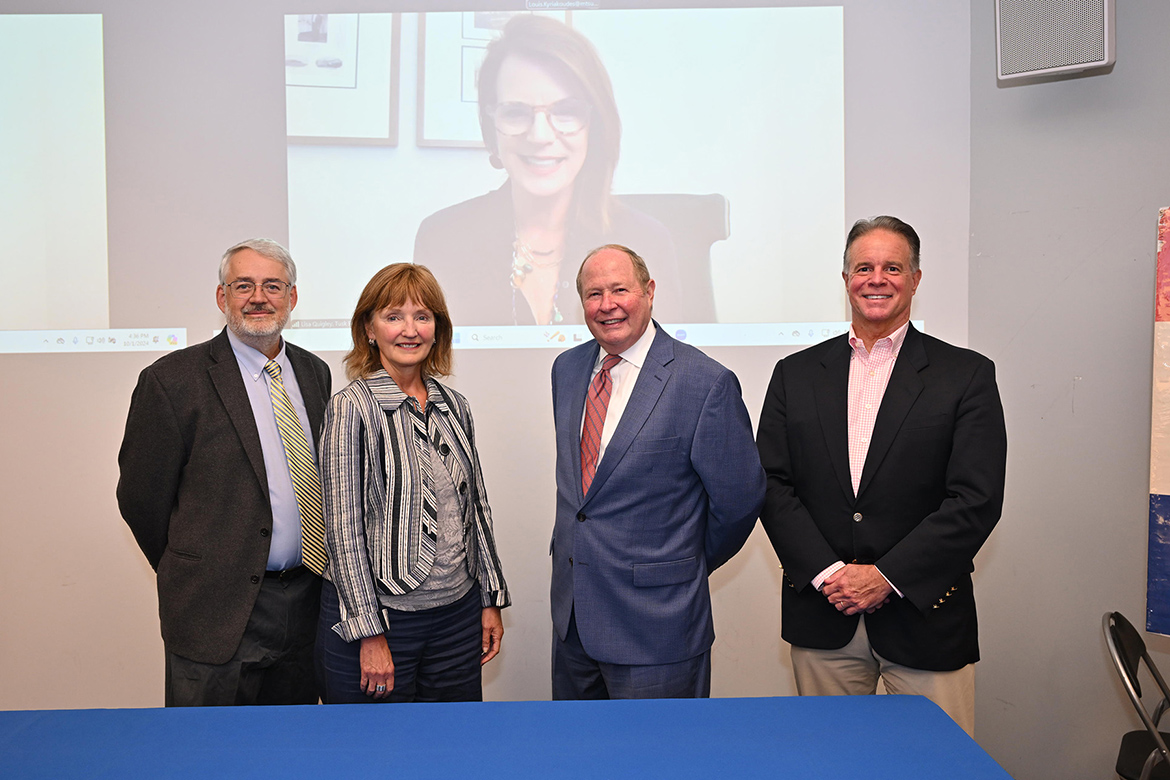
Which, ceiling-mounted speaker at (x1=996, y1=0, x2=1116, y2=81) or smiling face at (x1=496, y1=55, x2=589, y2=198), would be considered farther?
smiling face at (x1=496, y1=55, x2=589, y2=198)

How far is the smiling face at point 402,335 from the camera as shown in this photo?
200 centimetres

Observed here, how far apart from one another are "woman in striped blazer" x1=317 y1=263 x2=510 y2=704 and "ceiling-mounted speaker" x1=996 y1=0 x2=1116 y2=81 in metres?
2.50

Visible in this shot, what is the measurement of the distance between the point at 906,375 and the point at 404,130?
2344 mm

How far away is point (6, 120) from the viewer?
3.18 metres

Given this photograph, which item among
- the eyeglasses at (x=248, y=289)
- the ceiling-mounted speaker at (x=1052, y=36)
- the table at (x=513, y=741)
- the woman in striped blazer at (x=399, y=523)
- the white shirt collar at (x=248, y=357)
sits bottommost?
the table at (x=513, y=741)

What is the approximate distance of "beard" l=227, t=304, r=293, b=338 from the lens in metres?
2.12

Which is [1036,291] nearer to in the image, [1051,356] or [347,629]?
[1051,356]

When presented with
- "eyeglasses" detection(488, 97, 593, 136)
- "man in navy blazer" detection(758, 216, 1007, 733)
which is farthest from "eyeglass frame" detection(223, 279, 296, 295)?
"man in navy blazer" detection(758, 216, 1007, 733)

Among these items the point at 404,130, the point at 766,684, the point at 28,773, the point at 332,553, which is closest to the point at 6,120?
the point at 404,130

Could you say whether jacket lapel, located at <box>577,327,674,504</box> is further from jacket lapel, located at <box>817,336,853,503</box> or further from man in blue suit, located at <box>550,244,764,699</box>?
jacket lapel, located at <box>817,336,853,503</box>

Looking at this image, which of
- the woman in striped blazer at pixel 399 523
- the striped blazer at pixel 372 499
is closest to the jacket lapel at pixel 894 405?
the woman in striped blazer at pixel 399 523

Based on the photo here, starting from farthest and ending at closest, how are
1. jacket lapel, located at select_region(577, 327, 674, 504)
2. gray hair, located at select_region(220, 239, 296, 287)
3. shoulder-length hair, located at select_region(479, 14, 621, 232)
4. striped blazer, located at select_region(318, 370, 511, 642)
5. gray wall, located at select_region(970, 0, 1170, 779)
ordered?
shoulder-length hair, located at select_region(479, 14, 621, 232)
gray wall, located at select_region(970, 0, 1170, 779)
gray hair, located at select_region(220, 239, 296, 287)
jacket lapel, located at select_region(577, 327, 674, 504)
striped blazer, located at select_region(318, 370, 511, 642)

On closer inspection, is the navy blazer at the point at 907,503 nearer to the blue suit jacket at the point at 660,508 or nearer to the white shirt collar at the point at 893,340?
the white shirt collar at the point at 893,340

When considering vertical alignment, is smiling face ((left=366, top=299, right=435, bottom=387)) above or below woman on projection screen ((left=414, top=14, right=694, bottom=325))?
below
